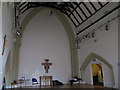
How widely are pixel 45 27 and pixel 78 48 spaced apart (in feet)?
11.7

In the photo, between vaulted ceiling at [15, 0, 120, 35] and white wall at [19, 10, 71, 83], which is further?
white wall at [19, 10, 71, 83]

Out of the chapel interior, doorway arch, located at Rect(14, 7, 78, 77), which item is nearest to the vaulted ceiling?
the chapel interior

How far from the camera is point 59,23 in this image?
12.0 metres

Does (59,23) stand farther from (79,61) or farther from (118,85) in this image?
(118,85)

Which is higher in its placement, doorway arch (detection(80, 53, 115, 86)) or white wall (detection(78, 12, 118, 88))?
white wall (detection(78, 12, 118, 88))

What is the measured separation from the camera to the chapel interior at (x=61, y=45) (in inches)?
329

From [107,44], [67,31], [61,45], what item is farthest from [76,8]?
[107,44]

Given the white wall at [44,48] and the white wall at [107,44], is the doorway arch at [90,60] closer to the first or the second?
the white wall at [107,44]

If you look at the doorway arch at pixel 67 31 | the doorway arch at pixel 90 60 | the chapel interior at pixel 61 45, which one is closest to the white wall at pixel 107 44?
the chapel interior at pixel 61 45

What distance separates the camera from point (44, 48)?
11.1 m

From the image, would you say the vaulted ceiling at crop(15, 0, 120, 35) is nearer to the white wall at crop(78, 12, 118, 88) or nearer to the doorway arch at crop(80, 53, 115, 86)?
the white wall at crop(78, 12, 118, 88)

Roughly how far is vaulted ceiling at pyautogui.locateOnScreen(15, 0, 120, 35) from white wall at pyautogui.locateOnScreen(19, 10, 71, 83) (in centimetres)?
105

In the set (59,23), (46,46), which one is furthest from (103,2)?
(46,46)

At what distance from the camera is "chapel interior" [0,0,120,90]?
8.37 metres
